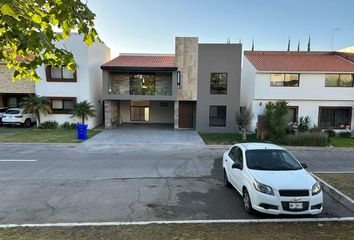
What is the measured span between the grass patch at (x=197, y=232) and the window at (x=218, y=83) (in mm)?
17792

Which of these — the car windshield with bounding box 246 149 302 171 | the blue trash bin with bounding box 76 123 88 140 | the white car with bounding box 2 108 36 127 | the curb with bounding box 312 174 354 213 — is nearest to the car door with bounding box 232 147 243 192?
the car windshield with bounding box 246 149 302 171

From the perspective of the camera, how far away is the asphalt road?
6.74 m

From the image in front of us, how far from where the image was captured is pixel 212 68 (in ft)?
75.0

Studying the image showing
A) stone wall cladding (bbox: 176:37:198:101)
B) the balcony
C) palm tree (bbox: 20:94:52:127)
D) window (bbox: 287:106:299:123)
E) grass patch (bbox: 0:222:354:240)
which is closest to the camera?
grass patch (bbox: 0:222:354:240)

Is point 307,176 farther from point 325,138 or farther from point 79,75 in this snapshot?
point 79,75

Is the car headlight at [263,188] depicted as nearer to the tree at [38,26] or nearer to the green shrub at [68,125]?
the tree at [38,26]

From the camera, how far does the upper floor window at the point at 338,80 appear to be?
22141mm

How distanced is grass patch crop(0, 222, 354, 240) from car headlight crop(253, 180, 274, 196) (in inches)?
28.2

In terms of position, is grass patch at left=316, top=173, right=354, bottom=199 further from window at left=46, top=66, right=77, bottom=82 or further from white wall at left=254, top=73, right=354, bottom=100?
window at left=46, top=66, right=77, bottom=82

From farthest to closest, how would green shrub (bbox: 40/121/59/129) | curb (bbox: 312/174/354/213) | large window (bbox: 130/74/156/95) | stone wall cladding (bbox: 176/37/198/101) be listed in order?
large window (bbox: 130/74/156/95) < stone wall cladding (bbox: 176/37/198/101) < green shrub (bbox: 40/121/59/129) < curb (bbox: 312/174/354/213)

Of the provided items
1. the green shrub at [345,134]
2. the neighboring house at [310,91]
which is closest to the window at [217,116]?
the neighboring house at [310,91]

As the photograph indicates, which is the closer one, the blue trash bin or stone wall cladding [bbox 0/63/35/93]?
the blue trash bin

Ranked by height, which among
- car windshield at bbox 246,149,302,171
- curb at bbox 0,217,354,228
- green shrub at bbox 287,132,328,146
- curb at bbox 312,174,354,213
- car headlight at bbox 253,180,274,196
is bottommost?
curb at bbox 0,217,354,228

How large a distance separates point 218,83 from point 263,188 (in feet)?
57.5
